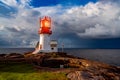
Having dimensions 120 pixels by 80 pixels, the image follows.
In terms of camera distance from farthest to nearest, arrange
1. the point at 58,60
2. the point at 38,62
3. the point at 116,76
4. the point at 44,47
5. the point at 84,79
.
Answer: the point at 44,47 < the point at 58,60 < the point at 38,62 < the point at 116,76 < the point at 84,79

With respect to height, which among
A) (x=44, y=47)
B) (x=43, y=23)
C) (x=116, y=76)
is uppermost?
(x=43, y=23)

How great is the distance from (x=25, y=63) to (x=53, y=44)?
25.9 metres

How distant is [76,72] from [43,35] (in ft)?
124

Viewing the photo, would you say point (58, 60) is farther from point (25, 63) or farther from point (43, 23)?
point (43, 23)

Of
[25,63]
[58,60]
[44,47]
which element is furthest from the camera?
[44,47]

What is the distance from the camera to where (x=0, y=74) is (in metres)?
34.8

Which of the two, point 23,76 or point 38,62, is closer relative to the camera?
point 23,76

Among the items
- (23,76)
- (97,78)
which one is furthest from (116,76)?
(23,76)

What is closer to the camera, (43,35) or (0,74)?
(0,74)

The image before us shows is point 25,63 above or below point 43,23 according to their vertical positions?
below

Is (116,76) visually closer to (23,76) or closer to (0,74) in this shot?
(23,76)

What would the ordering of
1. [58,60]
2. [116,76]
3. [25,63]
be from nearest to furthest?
1. [116,76]
2. [25,63]
3. [58,60]

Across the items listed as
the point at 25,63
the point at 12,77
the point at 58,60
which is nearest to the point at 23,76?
the point at 12,77

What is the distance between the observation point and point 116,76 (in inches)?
1502
